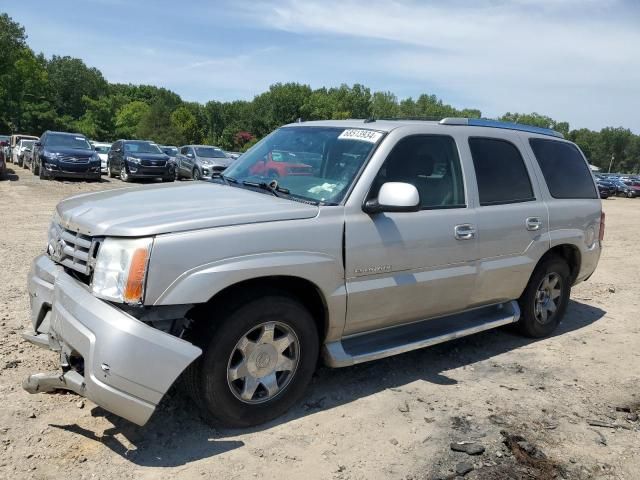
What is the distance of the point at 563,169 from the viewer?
5.45m

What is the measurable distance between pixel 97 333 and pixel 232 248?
82 cm

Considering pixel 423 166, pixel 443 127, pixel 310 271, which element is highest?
pixel 443 127

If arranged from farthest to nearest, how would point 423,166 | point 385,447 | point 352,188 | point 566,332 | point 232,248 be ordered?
1. point 566,332
2. point 423,166
3. point 352,188
4. point 385,447
5. point 232,248

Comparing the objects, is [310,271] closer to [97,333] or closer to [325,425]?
[325,425]

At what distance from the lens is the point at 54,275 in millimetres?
3377

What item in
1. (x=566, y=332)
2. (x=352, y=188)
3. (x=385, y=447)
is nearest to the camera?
(x=385, y=447)

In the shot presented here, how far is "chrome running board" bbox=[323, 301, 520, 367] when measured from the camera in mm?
3715

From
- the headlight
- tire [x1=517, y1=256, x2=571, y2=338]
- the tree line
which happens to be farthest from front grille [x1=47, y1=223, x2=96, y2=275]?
the tree line

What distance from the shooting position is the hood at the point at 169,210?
3.04 metres

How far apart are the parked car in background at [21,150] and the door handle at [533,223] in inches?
1021

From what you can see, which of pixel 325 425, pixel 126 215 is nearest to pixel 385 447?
pixel 325 425

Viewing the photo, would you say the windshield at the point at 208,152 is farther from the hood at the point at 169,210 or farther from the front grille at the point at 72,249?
the front grille at the point at 72,249

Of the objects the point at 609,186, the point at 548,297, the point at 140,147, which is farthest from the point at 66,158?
the point at 609,186

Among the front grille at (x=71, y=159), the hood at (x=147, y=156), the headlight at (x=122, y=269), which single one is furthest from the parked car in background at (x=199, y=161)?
the headlight at (x=122, y=269)
